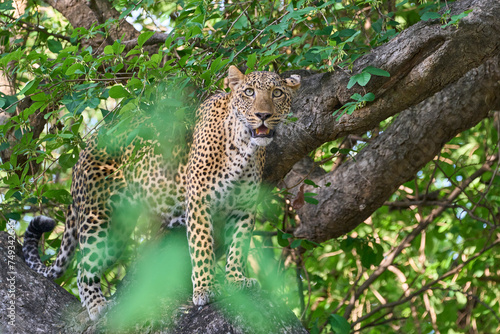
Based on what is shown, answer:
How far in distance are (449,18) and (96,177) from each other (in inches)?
142

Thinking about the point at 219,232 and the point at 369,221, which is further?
the point at 369,221

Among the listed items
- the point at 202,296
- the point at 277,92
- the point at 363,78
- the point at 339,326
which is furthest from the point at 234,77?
the point at 339,326

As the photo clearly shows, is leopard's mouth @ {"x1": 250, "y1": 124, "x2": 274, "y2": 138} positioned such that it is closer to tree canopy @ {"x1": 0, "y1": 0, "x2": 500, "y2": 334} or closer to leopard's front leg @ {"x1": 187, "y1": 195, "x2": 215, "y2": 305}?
tree canopy @ {"x1": 0, "y1": 0, "x2": 500, "y2": 334}

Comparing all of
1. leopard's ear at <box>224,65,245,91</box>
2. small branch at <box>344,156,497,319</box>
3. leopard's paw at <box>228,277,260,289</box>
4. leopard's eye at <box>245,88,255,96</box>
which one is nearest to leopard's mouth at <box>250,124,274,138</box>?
leopard's eye at <box>245,88,255,96</box>

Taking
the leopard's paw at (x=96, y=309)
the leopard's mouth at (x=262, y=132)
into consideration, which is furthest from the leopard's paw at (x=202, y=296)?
the leopard's mouth at (x=262, y=132)

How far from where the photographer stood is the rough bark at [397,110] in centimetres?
519

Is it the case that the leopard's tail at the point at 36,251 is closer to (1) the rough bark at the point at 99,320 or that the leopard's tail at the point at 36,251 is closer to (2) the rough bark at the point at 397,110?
(1) the rough bark at the point at 99,320

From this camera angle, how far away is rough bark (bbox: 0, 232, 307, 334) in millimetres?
5098

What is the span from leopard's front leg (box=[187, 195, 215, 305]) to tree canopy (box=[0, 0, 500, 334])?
83 centimetres

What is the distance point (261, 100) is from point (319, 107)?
0.70 meters

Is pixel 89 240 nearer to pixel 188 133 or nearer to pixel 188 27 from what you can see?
pixel 188 133

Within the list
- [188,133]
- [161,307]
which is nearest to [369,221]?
[188,133]

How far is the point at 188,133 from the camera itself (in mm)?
6238

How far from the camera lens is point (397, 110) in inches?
222
